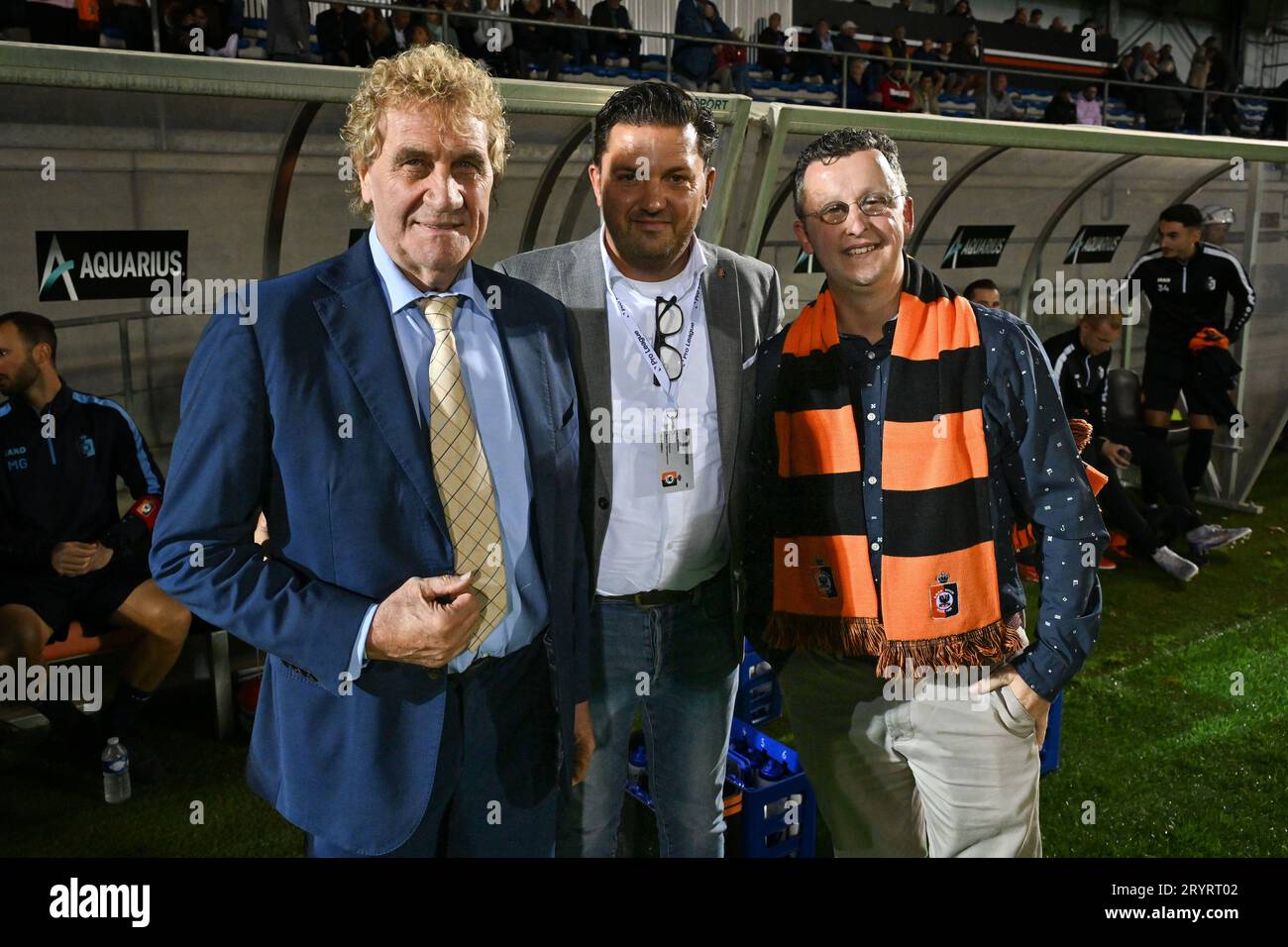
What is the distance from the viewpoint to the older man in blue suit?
1.80m

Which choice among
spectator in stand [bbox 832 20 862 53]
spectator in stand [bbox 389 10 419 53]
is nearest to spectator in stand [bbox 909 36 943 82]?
spectator in stand [bbox 832 20 862 53]

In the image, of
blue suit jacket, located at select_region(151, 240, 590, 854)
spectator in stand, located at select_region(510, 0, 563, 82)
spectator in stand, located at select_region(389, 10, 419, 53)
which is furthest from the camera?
spectator in stand, located at select_region(510, 0, 563, 82)

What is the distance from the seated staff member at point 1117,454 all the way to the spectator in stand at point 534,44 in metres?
6.06

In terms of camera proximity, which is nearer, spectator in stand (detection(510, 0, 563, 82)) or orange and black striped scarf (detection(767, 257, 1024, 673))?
orange and black striped scarf (detection(767, 257, 1024, 673))

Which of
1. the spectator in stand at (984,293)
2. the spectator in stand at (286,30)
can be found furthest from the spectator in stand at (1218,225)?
the spectator in stand at (286,30)

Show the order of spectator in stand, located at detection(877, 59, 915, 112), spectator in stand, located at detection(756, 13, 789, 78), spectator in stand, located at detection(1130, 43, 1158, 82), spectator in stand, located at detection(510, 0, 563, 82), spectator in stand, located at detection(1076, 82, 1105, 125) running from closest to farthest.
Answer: spectator in stand, located at detection(510, 0, 563, 82) → spectator in stand, located at detection(877, 59, 915, 112) → spectator in stand, located at detection(756, 13, 789, 78) → spectator in stand, located at detection(1076, 82, 1105, 125) → spectator in stand, located at detection(1130, 43, 1158, 82)

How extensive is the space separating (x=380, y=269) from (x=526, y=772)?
1031 millimetres

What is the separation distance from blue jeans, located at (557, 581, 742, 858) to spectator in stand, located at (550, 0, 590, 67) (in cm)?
971

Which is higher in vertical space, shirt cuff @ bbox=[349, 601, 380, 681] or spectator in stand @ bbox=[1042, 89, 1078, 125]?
spectator in stand @ bbox=[1042, 89, 1078, 125]

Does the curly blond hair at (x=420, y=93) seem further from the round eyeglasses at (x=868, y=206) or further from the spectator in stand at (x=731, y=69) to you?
the spectator in stand at (x=731, y=69)

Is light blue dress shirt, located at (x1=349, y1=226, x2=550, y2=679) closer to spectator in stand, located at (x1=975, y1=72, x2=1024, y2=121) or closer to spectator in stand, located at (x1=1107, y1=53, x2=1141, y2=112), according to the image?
spectator in stand, located at (x1=975, y1=72, x2=1024, y2=121)
